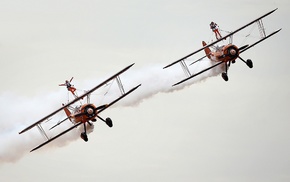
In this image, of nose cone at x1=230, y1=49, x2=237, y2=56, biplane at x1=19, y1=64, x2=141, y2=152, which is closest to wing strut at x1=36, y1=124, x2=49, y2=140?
biplane at x1=19, y1=64, x2=141, y2=152

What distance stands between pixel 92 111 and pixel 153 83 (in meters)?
17.7

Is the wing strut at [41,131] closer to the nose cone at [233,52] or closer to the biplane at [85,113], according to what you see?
the biplane at [85,113]

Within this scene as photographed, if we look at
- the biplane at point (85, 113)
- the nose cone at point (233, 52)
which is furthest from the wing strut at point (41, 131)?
the nose cone at point (233, 52)

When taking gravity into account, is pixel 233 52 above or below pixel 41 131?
above

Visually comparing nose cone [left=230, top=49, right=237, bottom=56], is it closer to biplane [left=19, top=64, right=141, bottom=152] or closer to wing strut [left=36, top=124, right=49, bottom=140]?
biplane [left=19, top=64, right=141, bottom=152]

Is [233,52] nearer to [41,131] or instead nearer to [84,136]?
[84,136]

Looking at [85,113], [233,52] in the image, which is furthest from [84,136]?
[233,52]

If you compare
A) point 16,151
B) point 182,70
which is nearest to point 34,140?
point 16,151

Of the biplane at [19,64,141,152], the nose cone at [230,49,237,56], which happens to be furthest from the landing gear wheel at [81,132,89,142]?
the nose cone at [230,49,237,56]

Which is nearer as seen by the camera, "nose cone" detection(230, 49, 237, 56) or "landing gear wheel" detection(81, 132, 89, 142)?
"landing gear wheel" detection(81, 132, 89, 142)

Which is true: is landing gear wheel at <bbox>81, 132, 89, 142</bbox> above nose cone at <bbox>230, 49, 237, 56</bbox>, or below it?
below

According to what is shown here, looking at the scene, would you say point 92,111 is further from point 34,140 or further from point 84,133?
point 34,140

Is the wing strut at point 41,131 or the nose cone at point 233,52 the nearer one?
the wing strut at point 41,131

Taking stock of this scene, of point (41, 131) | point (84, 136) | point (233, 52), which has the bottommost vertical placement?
point (84, 136)
